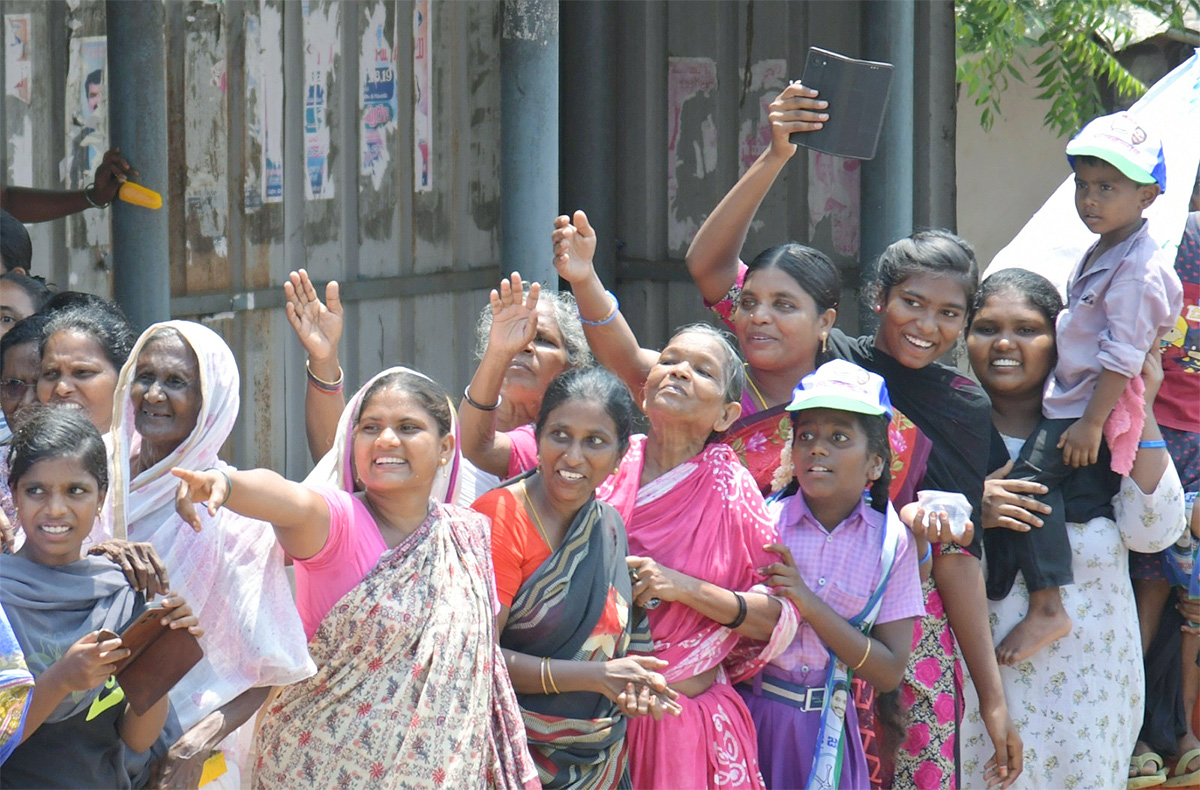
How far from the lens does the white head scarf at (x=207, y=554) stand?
293 cm

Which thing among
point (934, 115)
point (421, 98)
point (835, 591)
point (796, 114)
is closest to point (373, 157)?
point (421, 98)

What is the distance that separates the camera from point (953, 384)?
11.8 ft

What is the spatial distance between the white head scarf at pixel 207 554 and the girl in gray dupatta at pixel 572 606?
470 mm

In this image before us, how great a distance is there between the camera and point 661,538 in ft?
10.7

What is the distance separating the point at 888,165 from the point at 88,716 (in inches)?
158

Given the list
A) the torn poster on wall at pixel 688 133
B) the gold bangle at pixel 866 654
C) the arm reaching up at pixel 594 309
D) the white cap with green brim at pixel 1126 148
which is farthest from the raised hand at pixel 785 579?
the torn poster on wall at pixel 688 133

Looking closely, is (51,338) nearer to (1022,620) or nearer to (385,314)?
(1022,620)

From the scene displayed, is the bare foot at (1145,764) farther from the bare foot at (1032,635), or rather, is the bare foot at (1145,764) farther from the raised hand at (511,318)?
the raised hand at (511,318)

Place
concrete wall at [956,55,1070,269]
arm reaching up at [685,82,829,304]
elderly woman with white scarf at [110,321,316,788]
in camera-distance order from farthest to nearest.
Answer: concrete wall at [956,55,1070,269], arm reaching up at [685,82,829,304], elderly woman with white scarf at [110,321,316,788]

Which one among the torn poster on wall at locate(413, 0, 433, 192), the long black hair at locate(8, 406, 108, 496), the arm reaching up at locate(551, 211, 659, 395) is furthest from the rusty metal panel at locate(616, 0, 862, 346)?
the long black hair at locate(8, 406, 108, 496)

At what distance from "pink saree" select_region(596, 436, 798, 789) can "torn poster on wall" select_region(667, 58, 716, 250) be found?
4.75 meters

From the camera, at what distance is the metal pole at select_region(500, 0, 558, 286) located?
4426 mm

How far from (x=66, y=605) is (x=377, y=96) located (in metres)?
4.68

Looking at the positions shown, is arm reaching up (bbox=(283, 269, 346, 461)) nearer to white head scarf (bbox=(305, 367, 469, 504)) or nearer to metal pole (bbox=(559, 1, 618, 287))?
white head scarf (bbox=(305, 367, 469, 504))
